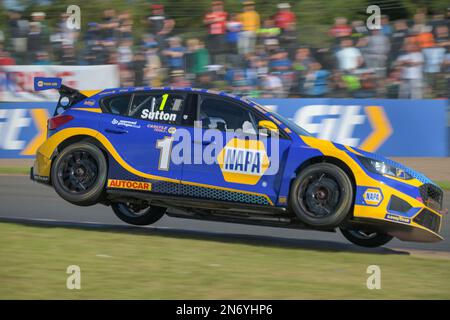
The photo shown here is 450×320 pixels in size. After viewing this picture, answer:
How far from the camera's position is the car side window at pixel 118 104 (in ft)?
29.3

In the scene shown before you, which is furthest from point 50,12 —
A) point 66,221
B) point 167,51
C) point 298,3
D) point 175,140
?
point 175,140

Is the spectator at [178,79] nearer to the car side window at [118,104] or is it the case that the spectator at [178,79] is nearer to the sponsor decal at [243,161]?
the car side window at [118,104]

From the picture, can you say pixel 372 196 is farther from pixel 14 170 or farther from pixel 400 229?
pixel 14 170

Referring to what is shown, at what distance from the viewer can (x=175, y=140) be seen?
27.9ft

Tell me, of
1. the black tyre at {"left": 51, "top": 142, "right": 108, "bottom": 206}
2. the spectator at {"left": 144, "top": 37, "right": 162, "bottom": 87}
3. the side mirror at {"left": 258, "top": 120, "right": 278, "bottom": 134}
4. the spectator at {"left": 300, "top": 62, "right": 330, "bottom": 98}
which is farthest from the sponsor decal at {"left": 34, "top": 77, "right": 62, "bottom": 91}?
the spectator at {"left": 300, "top": 62, "right": 330, "bottom": 98}

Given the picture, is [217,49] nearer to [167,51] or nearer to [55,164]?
[167,51]

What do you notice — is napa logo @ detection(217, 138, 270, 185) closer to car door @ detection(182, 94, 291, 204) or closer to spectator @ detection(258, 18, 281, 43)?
car door @ detection(182, 94, 291, 204)

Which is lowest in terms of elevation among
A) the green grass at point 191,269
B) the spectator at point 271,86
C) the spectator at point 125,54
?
the green grass at point 191,269

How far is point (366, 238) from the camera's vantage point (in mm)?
8930

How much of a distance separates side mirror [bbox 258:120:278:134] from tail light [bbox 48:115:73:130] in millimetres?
2309

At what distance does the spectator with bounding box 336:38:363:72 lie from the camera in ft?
53.7

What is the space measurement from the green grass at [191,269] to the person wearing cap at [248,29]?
27.6 ft

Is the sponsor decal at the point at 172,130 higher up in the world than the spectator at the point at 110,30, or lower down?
lower down

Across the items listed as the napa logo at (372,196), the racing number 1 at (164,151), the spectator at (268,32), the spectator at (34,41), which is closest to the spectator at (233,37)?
the spectator at (268,32)
